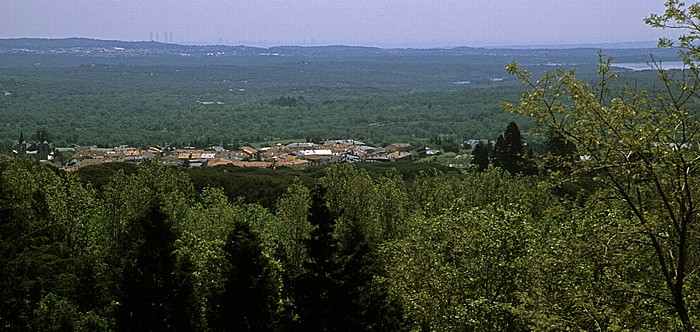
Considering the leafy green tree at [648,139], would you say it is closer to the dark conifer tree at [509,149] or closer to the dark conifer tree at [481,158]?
the dark conifer tree at [509,149]

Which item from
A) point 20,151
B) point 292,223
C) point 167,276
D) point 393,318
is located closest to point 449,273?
point 393,318

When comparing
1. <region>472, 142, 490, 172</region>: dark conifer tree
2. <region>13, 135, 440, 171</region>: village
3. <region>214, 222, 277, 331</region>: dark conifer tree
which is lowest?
<region>13, 135, 440, 171</region>: village

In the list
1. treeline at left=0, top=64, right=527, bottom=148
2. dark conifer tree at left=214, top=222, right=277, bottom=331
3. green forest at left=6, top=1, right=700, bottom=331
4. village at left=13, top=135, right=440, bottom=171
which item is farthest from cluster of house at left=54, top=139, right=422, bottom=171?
dark conifer tree at left=214, top=222, right=277, bottom=331

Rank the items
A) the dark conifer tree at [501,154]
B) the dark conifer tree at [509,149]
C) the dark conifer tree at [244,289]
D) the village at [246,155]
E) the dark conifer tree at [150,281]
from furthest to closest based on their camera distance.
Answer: the village at [246,155], the dark conifer tree at [501,154], the dark conifer tree at [509,149], the dark conifer tree at [244,289], the dark conifer tree at [150,281]

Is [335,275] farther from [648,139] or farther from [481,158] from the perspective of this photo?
[481,158]

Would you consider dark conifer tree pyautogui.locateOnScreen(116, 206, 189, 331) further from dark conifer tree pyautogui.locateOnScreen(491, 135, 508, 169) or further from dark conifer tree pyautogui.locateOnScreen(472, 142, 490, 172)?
dark conifer tree pyautogui.locateOnScreen(472, 142, 490, 172)

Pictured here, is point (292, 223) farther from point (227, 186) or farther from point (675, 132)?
point (227, 186)

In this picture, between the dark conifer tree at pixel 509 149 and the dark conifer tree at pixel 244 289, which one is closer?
the dark conifer tree at pixel 244 289

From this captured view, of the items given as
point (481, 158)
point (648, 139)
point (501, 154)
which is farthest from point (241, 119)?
point (648, 139)

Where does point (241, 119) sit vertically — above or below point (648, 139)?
below

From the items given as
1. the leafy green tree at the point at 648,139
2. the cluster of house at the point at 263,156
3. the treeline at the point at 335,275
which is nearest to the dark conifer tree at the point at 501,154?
the treeline at the point at 335,275
